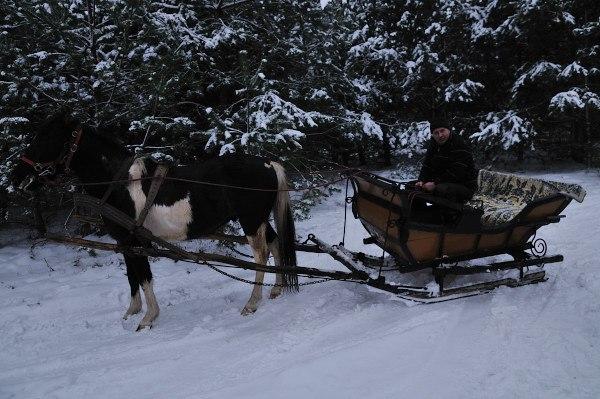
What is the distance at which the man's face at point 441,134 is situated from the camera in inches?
166

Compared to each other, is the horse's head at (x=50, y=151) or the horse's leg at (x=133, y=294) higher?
the horse's head at (x=50, y=151)

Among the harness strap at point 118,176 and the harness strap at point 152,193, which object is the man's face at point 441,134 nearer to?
the harness strap at point 152,193

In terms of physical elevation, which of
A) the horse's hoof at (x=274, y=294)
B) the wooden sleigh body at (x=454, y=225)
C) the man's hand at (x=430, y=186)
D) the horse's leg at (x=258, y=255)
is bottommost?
the horse's hoof at (x=274, y=294)

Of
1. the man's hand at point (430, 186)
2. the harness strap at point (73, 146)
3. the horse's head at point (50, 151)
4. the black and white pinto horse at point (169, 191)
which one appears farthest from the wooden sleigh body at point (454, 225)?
the horse's head at point (50, 151)

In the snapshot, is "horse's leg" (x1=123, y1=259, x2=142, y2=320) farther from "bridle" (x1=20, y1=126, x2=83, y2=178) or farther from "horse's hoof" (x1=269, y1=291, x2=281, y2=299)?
"horse's hoof" (x1=269, y1=291, x2=281, y2=299)

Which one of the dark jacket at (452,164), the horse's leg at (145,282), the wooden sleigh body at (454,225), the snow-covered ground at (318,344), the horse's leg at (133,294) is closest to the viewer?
the snow-covered ground at (318,344)

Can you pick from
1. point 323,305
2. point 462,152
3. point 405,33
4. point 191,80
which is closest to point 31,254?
point 191,80

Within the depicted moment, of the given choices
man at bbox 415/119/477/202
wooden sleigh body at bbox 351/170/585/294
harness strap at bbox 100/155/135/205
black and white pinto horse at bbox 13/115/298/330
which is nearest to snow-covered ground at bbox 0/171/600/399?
wooden sleigh body at bbox 351/170/585/294

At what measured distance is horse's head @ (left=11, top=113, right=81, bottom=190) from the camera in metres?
4.16

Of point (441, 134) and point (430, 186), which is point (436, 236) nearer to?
point (430, 186)

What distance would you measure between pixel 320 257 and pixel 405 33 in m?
9.84

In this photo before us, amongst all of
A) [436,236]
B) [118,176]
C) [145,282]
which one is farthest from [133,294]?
[436,236]

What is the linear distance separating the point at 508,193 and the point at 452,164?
1144mm

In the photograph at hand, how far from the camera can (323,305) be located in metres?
4.18
